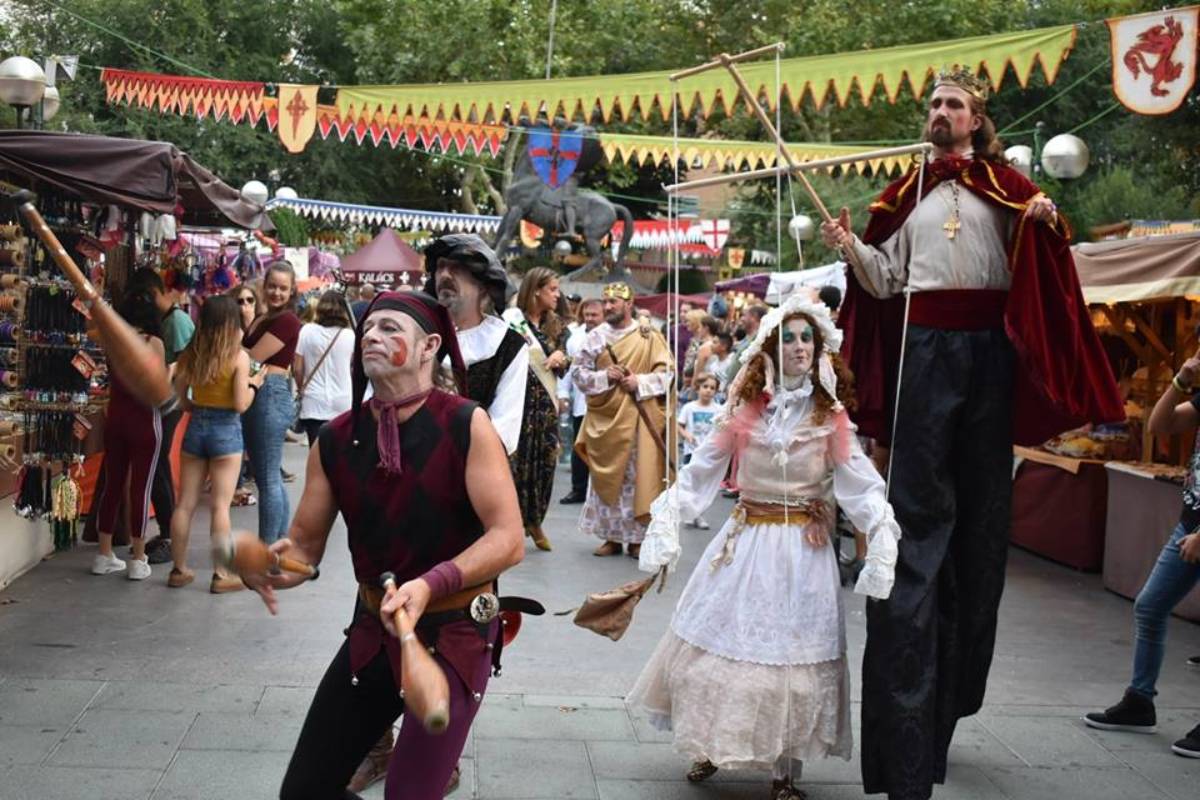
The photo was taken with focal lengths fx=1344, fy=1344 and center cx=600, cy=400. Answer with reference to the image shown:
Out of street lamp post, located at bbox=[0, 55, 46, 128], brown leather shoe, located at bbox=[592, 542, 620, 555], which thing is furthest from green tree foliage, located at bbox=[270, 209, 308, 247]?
brown leather shoe, located at bbox=[592, 542, 620, 555]

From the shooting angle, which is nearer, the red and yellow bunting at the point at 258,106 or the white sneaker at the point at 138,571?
the white sneaker at the point at 138,571

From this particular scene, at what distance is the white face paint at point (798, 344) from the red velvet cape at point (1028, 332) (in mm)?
219

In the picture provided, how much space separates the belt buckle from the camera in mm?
3439

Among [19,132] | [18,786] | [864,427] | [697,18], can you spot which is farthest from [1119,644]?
[697,18]

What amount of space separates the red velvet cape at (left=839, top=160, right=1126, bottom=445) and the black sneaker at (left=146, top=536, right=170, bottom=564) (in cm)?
545

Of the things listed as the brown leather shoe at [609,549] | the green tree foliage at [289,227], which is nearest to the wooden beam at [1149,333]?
the brown leather shoe at [609,549]

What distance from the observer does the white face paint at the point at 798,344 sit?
4.93m

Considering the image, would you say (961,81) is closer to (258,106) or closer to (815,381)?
(815,381)

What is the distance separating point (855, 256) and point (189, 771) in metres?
3.02

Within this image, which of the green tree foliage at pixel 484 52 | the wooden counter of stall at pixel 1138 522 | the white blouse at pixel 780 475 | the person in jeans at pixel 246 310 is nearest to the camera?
the white blouse at pixel 780 475

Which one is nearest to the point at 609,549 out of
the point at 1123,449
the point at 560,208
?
the point at 1123,449

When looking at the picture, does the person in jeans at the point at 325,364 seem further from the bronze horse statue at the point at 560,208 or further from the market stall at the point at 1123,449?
the bronze horse statue at the point at 560,208

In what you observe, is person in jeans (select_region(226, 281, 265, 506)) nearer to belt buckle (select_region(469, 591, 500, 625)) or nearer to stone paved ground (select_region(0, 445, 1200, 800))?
stone paved ground (select_region(0, 445, 1200, 800))

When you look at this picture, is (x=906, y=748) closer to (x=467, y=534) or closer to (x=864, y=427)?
(x=864, y=427)
